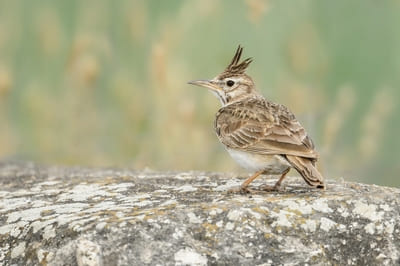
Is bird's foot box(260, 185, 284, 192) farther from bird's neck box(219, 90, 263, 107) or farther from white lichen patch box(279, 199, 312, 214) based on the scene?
bird's neck box(219, 90, 263, 107)

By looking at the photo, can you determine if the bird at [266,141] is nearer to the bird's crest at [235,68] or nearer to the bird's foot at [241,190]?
the bird's foot at [241,190]

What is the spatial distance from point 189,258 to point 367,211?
122 cm

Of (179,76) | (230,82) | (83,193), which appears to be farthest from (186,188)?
(179,76)

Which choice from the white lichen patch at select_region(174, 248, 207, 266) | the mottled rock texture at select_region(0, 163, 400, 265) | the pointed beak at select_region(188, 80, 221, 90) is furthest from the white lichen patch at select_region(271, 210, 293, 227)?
the pointed beak at select_region(188, 80, 221, 90)

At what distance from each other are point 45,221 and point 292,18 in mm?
5402

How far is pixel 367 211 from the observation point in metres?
6.44

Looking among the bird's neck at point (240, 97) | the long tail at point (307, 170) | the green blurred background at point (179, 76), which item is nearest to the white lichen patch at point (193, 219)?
the long tail at point (307, 170)

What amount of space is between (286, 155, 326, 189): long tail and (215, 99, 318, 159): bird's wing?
0.05m

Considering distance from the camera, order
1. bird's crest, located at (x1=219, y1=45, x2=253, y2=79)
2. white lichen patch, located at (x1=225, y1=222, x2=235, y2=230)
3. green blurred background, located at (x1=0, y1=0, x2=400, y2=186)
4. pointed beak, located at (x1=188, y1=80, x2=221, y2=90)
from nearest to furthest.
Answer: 1. white lichen patch, located at (x1=225, y1=222, x2=235, y2=230)
2. bird's crest, located at (x1=219, y1=45, x2=253, y2=79)
3. pointed beak, located at (x1=188, y1=80, x2=221, y2=90)
4. green blurred background, located at (x1=0, y1=0, x2=400, y2=186)

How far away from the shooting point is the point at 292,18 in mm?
11156

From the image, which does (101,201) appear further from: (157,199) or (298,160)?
(298,160)

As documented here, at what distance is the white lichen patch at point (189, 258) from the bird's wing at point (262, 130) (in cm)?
143

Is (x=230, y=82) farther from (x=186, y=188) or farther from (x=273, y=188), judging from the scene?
(x=273, y=188)

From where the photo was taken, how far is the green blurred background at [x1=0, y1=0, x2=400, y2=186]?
10.7 meters
